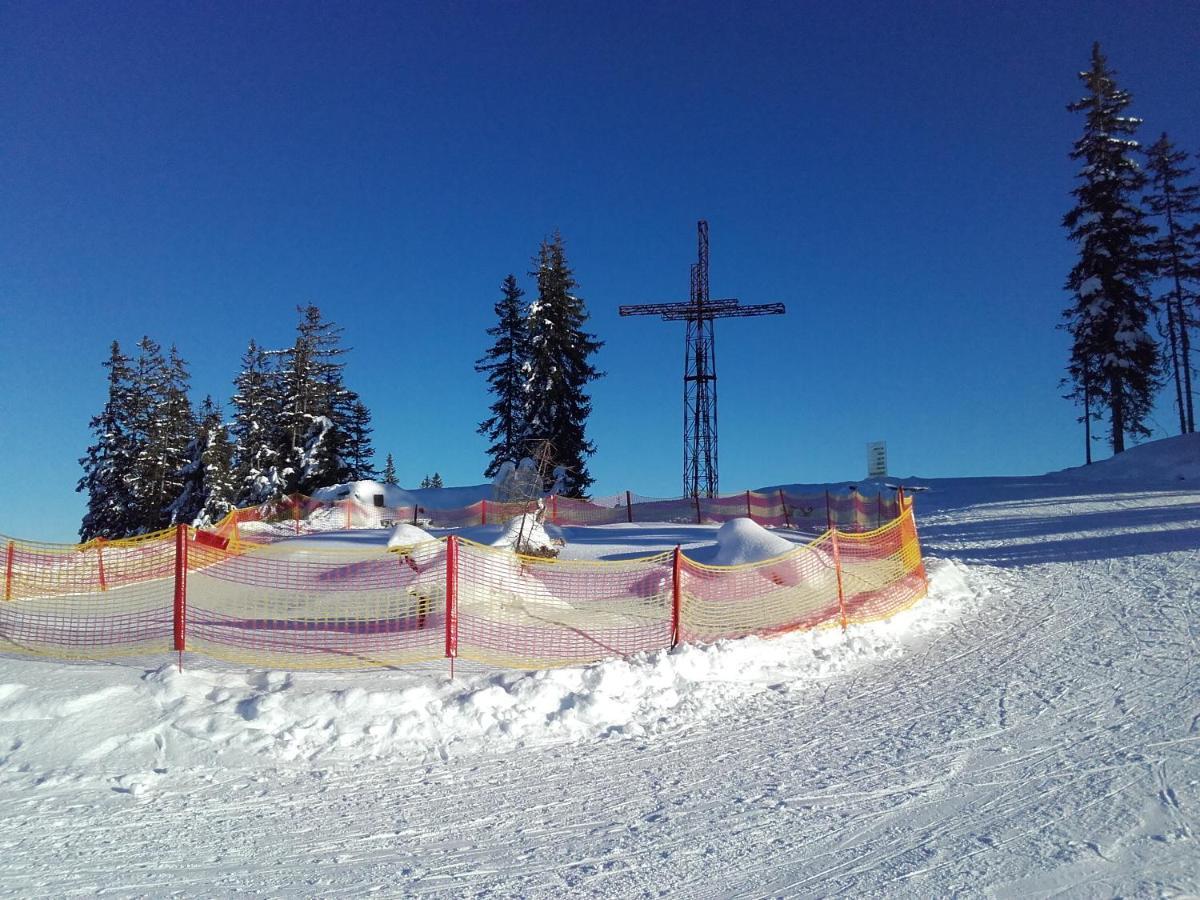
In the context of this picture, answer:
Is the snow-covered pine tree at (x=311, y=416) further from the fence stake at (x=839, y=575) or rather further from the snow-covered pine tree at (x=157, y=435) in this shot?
the fence stake at (x=839, y=575)

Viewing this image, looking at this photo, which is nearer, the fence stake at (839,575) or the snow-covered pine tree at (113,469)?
the fence stake at (839,575)

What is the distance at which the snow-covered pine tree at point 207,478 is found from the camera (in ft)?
120

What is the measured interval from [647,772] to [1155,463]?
2980cm

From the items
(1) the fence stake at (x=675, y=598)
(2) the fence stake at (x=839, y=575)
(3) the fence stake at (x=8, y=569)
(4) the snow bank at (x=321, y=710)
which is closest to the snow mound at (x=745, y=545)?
(2) the fence stake at (x=839, y=575)

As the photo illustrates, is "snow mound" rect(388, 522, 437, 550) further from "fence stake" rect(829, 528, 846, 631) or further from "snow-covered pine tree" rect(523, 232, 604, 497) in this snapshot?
"snow-covered pine tree" rect(523, 232, 604, 497)

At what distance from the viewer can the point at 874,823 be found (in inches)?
184

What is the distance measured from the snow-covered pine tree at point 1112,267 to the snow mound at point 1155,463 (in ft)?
5.85

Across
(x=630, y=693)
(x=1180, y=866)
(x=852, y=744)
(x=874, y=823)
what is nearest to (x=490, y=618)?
(x=630, y=693)

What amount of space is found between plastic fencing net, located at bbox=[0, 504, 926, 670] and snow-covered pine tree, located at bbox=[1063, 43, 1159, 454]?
942 inches

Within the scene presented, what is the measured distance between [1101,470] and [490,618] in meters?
29.1

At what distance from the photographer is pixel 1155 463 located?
1081 inches

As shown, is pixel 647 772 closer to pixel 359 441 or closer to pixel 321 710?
pixel 321 710

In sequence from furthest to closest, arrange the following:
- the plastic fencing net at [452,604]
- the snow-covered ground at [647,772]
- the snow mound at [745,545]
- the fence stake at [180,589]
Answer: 1. the snow mound at [745,545]
2. the plastic fencing net at [452,604]
3. the fence stake at [180,589]
4. the snow-covered ground at [647,772]

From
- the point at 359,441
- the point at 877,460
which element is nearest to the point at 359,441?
the point at 359,441
